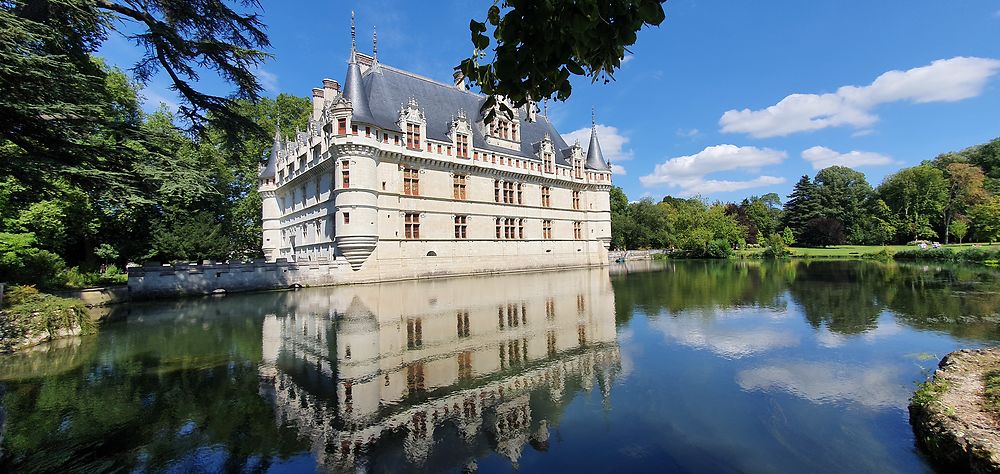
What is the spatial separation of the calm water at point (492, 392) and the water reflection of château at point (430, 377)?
3 centimetres

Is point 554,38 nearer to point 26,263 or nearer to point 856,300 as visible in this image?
point 856,300

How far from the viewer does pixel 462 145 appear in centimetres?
2639

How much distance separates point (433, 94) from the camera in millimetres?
28281

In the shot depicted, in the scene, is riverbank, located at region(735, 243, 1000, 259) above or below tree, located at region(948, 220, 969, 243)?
below

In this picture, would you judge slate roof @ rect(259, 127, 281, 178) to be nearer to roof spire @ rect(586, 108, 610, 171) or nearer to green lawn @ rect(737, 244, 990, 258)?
roof spire @ rect(586, 108, 610, 171)

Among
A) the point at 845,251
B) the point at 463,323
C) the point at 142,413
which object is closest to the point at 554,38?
the point at 142,413

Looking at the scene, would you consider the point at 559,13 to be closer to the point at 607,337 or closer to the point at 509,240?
the point at 607,337

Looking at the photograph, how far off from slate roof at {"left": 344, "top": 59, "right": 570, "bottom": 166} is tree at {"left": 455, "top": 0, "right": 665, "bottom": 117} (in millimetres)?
20912

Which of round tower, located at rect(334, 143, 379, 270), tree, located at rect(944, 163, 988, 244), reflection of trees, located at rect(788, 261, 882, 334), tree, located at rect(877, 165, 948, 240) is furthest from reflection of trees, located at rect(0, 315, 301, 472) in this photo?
tree, located at rect(944, 163, 988, 244)

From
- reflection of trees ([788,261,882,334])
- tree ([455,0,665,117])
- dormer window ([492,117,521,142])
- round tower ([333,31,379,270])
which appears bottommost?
reflection of trees ([788,261,882,334])

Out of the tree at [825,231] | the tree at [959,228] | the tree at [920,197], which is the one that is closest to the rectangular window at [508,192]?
the tree at [825,231]

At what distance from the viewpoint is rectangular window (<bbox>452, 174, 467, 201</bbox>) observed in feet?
86.5

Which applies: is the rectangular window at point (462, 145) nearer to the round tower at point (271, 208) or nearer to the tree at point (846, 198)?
the round tower at point (271, 208)

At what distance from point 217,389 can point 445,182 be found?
2070cm
